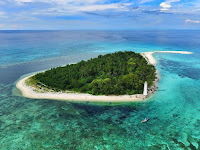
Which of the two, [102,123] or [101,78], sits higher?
[101,78]

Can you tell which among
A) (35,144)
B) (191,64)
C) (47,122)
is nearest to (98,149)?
(35,144)

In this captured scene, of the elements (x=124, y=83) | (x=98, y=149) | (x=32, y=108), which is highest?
(x=124, y=83)

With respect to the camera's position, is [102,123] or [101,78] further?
[101,78]

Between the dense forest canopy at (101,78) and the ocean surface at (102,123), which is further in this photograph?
the dense forest canopy at (101,78)

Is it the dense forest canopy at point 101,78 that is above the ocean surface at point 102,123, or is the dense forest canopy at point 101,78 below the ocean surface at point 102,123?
above

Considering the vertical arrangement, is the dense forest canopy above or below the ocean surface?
above

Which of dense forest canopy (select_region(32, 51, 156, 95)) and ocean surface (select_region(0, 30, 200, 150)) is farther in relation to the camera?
dense forest canopy (select_region(32, 51, 156, 95))

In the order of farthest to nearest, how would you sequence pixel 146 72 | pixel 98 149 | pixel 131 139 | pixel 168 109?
1. pixel 146 72
2. pixel 168 109
3. pixel 131 139
4. pixel 98 149

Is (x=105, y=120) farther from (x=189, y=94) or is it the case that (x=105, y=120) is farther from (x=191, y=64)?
(x=191, y=64)
